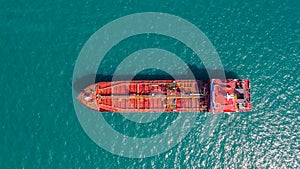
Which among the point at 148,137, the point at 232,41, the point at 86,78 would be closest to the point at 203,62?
the point at 232,41

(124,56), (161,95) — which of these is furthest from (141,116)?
(124,56)

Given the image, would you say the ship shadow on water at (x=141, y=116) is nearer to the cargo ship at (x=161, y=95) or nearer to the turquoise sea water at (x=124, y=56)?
the turquoise sea water at (x=124, y=56)

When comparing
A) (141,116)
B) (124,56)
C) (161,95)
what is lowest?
(141,116)

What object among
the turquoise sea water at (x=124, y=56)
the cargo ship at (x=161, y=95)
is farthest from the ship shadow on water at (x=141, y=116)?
the cargo ship at (x=161, y=95)

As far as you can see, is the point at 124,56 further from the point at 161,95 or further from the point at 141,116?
the point at 141,116

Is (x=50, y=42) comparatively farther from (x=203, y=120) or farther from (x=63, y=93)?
(x=203, y=120)

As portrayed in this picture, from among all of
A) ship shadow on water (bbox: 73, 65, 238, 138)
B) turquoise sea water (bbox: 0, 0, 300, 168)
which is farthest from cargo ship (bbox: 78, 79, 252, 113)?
turquoise sea water (bbox: 0, 0, 300, 168)
